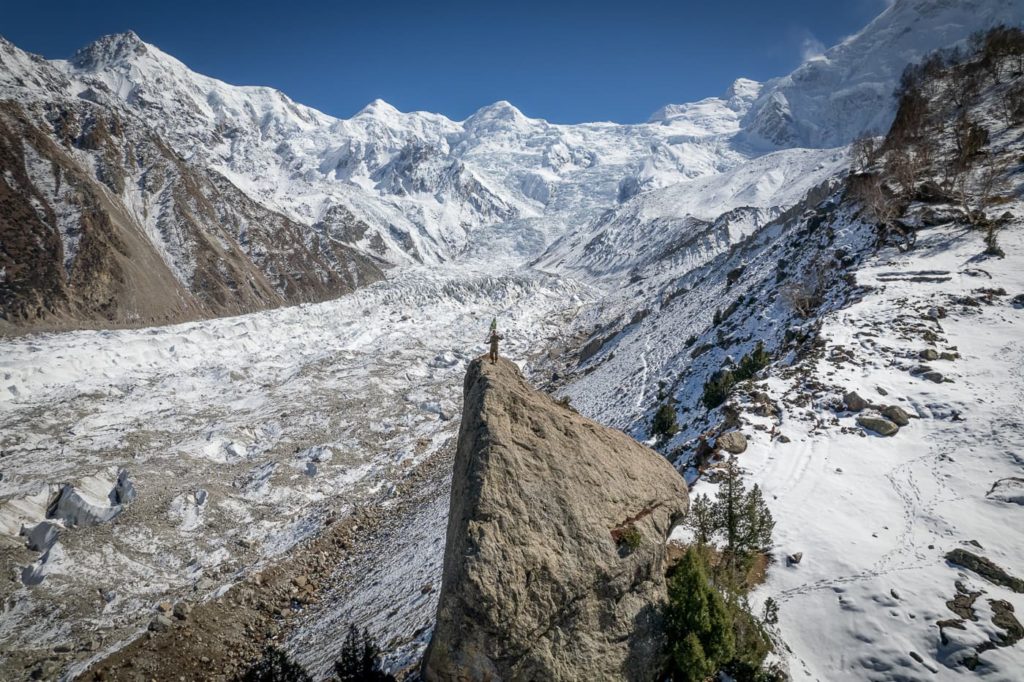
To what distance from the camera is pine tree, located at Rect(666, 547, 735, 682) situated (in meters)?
7.38

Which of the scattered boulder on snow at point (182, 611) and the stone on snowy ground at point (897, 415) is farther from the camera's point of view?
the scattered boulder on snow at point (182, 611)

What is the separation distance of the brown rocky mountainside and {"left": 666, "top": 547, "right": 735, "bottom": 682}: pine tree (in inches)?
2534

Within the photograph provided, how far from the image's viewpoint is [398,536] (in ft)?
71.7

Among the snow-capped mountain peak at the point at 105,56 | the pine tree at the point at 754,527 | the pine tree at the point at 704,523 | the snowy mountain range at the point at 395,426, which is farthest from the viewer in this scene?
the snow-capped mountain peak at the point at 105,56

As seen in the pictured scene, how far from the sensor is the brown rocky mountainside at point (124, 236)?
5450cm

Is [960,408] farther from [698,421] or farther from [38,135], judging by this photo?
[38,135]

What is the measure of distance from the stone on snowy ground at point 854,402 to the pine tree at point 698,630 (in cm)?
1146

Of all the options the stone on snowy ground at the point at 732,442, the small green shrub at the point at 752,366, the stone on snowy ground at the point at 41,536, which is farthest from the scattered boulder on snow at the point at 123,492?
the small green shrub at the point at 752,366

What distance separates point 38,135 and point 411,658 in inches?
3551

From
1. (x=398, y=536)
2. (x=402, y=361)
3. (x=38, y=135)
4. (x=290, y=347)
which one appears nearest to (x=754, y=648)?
(x=398, y=536)

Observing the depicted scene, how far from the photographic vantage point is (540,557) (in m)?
7.30

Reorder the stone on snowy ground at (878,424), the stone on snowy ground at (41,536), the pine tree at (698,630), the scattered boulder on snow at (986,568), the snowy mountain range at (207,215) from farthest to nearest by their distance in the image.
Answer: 1. the snowy mountain range at (207,215)
2. the stone on snowy ground at (41,536)
3. the stone on snowy ground at (878,424)
4. the scattered boulder on snow at (986,568)
5. the pine tree at (698,630)

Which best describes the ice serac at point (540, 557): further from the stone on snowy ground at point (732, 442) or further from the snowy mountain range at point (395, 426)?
the stone on snowy ground at point (732, 442)

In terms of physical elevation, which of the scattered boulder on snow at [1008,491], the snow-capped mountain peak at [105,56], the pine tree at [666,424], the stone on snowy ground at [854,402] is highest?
the snow-capped mountain peak at [105,56]
